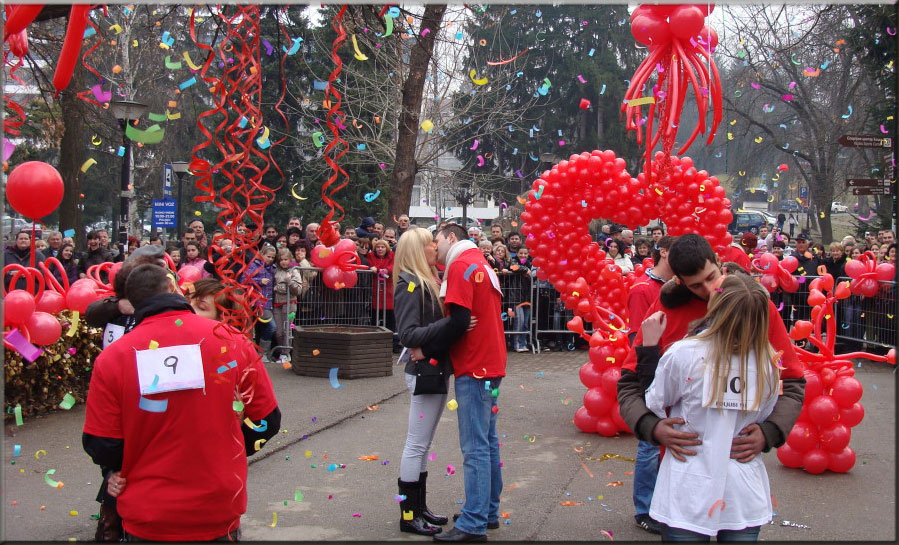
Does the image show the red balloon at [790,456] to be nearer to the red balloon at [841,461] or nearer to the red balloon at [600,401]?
the red balloon at [841,461]

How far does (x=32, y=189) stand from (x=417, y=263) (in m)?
2.17

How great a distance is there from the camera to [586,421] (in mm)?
7387

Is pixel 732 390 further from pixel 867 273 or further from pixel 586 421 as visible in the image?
pixel 867 273

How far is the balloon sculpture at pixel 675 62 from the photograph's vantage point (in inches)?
234

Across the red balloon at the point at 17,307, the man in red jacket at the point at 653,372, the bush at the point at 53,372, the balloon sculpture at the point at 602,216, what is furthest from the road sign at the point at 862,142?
the red balloon at the point at 17,307

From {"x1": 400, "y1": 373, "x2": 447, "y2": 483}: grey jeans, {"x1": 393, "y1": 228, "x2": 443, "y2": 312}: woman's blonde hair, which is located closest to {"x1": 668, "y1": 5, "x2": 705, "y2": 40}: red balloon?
{"x1": 393, "y1": 228, "x2": 443, "y2": 312}: woman's blonde hair

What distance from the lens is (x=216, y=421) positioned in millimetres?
3143

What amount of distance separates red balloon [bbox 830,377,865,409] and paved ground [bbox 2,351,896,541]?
57cm

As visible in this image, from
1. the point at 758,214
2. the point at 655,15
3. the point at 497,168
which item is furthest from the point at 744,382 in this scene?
the point at 758,214

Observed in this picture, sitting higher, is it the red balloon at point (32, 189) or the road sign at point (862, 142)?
the road sign at point (862, 142)

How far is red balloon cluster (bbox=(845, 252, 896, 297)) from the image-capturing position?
8004 millimetres

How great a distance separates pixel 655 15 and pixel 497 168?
20.9 m

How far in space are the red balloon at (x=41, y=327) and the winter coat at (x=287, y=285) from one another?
5.34 m

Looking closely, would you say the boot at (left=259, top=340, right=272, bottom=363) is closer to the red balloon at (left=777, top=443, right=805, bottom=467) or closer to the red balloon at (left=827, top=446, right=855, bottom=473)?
the red balloon at (left=777, top=443, right=805, bottom=467)
